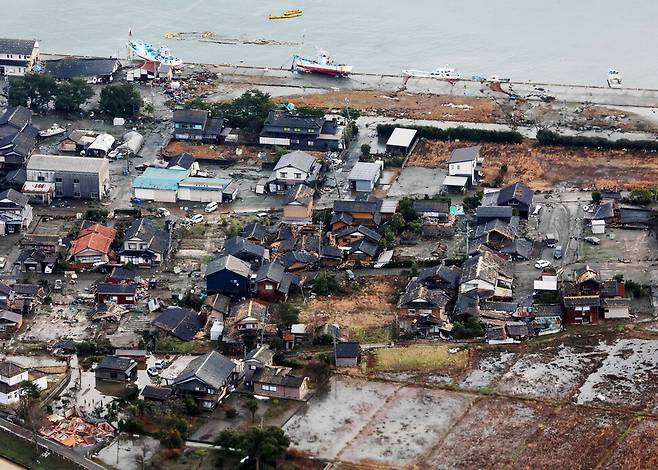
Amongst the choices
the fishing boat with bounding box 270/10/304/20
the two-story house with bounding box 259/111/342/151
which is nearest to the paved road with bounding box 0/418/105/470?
the two-story house with bounding box 259/111/342/151

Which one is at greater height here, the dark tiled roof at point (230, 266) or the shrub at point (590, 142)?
the shrub at point (590, 142)

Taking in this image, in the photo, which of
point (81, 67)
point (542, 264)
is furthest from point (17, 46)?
point (542, 264)

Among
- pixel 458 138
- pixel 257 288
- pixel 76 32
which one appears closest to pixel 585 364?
pixel 257 288

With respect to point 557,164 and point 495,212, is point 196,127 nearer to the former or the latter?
point 495,212

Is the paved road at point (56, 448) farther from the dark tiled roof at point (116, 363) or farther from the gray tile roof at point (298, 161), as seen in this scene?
the gray tile roof at point (298, 161)

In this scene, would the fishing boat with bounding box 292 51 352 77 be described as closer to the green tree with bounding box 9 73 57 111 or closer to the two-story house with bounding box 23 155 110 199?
the green tree with bounding box 9 73 57 111

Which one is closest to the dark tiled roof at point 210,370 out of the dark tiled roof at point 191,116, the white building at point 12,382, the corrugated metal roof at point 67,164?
the white building at point 12,382
